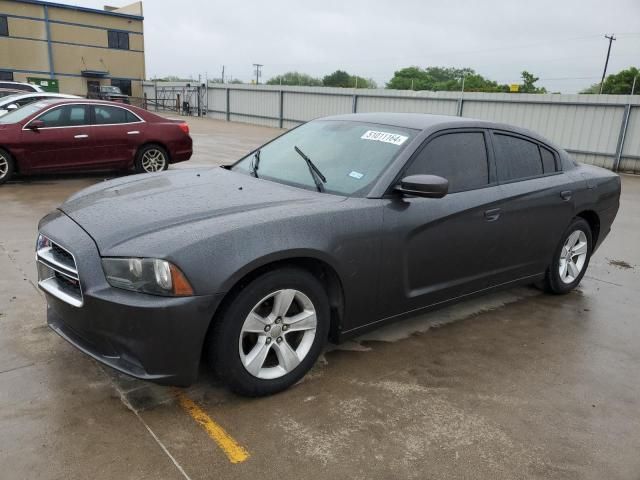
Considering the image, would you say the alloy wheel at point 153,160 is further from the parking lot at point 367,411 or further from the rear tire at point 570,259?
the rear tire at point 570,259

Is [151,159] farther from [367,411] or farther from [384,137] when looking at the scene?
[367,411]

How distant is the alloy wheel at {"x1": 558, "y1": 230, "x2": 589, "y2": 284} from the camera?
486 cm

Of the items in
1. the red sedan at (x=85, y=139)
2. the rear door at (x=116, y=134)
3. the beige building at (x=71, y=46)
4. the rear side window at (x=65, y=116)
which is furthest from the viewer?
the beige building at (x=71, y=46)

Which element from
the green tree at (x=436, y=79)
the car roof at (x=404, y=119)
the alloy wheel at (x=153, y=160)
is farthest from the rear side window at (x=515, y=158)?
the green tree at (x=436, y=79)

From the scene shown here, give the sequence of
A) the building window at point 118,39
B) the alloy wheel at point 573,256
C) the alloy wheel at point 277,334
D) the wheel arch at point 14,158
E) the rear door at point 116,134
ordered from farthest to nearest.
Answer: the building window at point 118,39 → the rear door at point 116,134 → the wheel arch at point 14,158 → the alloy wheel at point 573,256 → the alloy wheel at point 277,334

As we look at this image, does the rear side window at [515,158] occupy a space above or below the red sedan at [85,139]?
above

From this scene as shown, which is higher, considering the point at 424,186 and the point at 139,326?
the point at 424,186

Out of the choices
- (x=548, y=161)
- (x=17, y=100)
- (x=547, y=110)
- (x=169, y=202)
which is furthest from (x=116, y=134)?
(x=547, y=110)

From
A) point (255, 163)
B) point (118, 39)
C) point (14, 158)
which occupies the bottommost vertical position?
point (14, 158)

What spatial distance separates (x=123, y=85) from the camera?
150 feet

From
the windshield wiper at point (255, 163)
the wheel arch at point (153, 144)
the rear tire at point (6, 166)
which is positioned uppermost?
the windshield wiper at point (255, 163)

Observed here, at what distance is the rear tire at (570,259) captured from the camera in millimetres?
4758

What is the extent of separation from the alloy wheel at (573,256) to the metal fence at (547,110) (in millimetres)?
12204

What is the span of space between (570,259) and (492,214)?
1.55 metres
